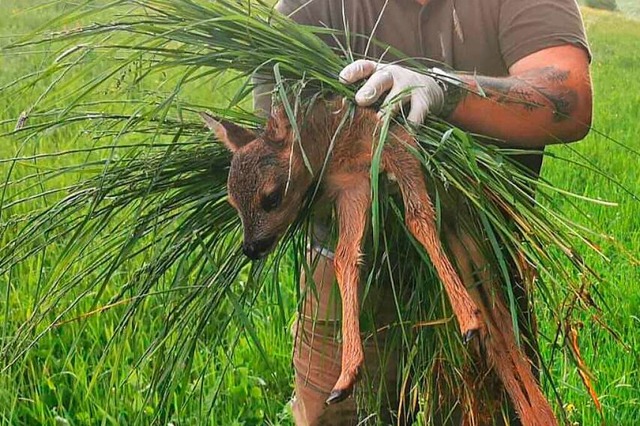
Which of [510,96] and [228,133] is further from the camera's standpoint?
[510,96]

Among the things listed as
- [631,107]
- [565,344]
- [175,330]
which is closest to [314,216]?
[175,330]

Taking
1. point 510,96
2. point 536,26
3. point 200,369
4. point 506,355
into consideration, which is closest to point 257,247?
point 506,355

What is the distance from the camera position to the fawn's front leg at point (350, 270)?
113 centimetres

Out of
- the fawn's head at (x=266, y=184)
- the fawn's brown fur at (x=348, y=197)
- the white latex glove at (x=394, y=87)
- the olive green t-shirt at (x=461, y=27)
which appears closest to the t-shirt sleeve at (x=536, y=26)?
the olive green t-shirt at (x=461, y=27)

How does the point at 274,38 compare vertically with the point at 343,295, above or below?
above

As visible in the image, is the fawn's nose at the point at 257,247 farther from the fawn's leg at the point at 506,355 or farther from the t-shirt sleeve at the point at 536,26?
the t-shirt sleeve at the point at 536,26

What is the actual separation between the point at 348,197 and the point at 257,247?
0.14 meters

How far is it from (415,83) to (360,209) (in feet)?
0.71

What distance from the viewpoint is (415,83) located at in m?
1.35

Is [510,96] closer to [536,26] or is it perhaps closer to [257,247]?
[536,26]

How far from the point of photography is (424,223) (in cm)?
123

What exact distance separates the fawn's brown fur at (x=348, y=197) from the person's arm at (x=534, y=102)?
228 millimetres

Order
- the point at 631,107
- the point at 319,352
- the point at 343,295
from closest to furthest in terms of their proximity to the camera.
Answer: the point at 343,295, the point at 319,352, the point at 631,107

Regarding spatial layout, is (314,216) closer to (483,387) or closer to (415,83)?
(415,83)
